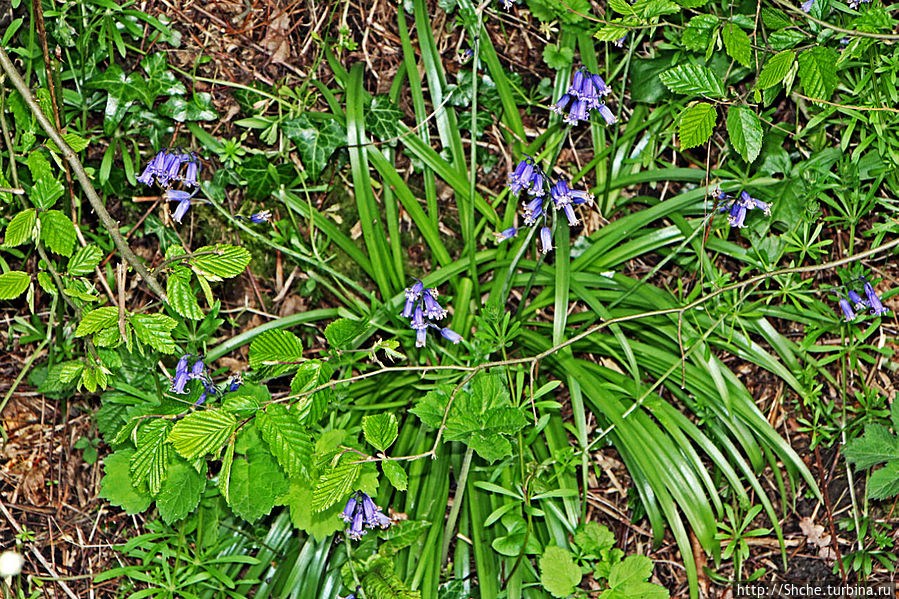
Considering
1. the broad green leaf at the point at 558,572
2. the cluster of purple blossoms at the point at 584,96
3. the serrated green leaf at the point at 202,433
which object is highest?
the cluster of purple blossoms at the point at 584,96

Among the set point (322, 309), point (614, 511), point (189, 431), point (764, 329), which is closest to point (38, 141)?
point (322, 309)

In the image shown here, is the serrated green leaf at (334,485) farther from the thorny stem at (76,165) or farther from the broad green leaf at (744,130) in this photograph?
the broad green leaf at (744,130)

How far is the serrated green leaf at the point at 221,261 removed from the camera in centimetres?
209

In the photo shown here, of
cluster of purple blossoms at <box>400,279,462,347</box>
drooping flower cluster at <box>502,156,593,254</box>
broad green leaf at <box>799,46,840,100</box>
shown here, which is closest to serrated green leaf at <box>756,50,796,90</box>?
broad green leaf at <box>799,46,840,100</box>

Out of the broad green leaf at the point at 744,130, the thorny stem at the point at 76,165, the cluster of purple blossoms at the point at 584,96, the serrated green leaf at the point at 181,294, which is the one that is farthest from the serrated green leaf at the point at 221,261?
the broad green leaf at the point at 744,130

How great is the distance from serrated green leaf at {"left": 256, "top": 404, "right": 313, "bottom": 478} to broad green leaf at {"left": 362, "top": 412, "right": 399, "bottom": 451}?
0.65 feet

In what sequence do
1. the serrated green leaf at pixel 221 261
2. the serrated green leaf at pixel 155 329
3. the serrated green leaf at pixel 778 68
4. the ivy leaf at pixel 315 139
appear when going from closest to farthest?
the serrated green leaf at pixel 221 261 → the serrated green leaf at pixel 155 329 → the serrated green leaf at pixel 778 68 → the ivy leaf at pixel 315 139

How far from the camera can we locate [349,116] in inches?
107

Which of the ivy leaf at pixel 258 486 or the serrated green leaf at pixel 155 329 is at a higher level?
the serrated green leaf at pixel 155 329

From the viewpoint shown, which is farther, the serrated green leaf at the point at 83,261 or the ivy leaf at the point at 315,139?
the ivy leaf at the point at 315,139

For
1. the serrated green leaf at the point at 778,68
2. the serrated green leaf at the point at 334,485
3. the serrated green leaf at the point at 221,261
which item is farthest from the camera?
the serrated green leaf at the point at 778,68

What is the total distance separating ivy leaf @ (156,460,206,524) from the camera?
246cm

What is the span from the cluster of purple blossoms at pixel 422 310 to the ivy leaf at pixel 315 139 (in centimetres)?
70

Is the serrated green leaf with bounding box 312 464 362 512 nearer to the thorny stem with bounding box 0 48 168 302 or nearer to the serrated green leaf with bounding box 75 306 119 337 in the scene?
the thorny stem with bounding box 0 48 168 302
